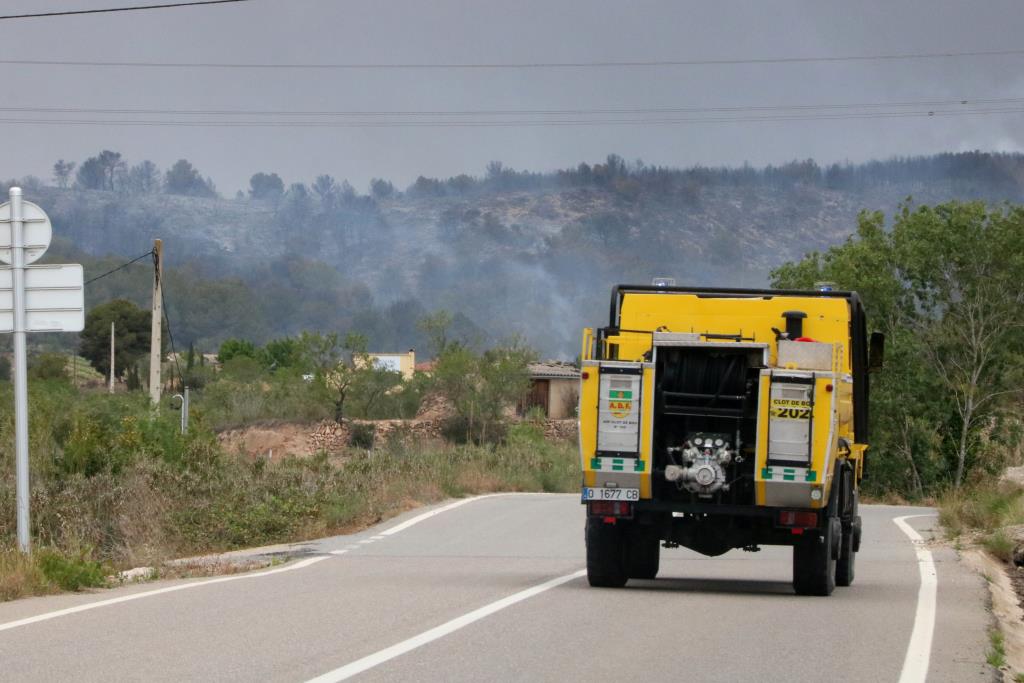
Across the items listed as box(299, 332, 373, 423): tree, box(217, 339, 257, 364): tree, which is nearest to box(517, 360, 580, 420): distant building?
box(299, 332, 373, 423): tree

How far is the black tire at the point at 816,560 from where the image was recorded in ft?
45.5

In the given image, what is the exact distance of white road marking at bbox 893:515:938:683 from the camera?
9.14m

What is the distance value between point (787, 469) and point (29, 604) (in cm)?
669

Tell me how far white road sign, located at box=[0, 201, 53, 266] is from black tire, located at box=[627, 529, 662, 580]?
22.5ft

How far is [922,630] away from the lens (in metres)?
11.3

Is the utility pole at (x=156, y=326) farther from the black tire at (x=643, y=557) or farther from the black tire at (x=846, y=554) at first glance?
the black tire at (x=846, y=554)

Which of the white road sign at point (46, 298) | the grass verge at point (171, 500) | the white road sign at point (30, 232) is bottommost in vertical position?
the grass verge at point (171, 500)

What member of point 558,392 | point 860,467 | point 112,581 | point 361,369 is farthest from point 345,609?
point 558,392

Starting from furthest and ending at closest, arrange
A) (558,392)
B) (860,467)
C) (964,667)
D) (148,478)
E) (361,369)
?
(558,392) < (361,369) < (148,478) < (860,467) < (964,667)

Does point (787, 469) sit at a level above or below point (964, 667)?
above

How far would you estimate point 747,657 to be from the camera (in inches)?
379

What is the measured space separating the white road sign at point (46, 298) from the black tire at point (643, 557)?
20.6 ft

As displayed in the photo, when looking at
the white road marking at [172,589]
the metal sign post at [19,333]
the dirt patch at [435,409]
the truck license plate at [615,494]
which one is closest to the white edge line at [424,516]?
the white road marking at [172,589]

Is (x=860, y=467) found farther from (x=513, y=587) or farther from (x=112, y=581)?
(x=112, y=581)
